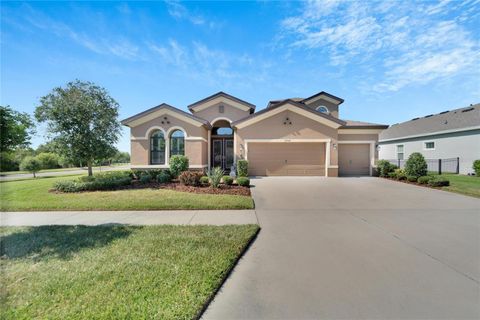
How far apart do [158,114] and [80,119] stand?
445 cm

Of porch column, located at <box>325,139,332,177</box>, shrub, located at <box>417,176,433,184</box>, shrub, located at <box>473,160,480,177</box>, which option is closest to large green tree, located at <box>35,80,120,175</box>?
porch column, located at <box>325,139,332,177</box>

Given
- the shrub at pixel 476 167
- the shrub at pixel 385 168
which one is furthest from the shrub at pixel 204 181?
the shrub at pixel 476 167

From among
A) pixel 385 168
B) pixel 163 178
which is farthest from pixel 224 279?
pixel 385 168

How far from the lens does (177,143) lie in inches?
568

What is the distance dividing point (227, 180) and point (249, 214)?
4.57m

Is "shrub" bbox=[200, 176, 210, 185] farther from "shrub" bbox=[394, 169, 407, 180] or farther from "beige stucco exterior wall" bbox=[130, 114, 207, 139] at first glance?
"shrub" bbox=[394, 169, 407, 180]

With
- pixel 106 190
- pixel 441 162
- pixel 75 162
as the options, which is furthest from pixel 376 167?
pixel 75 162

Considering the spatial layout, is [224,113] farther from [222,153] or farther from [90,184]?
[90,184]

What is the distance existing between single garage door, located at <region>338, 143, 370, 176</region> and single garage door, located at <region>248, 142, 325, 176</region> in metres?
2.06

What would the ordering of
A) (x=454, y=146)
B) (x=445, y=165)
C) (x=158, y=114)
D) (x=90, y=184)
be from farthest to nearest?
(x=445, y=165) < (x=454, y=146) < (x=158, y=114) < (x=90, y=184)

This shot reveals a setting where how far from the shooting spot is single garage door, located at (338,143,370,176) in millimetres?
15391

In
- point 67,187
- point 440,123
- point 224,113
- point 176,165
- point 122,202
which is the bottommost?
point 122,202

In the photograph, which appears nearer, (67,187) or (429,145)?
(67,187)

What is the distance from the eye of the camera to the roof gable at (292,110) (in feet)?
46.3
